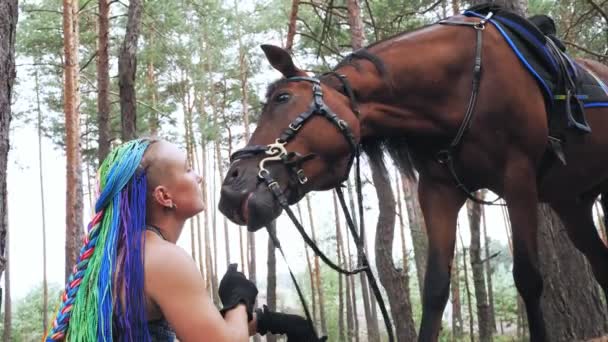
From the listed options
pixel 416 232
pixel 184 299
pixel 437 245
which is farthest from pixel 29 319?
pixel 184 299

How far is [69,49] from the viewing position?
43.9 feet

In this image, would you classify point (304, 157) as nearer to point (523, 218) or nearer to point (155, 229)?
point (155, 229)

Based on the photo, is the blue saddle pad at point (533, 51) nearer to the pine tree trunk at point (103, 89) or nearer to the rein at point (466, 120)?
the rein at point (466, 120)

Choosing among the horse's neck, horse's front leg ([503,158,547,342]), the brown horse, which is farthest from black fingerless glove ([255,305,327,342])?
horse's front leg ([503,158,547,342])

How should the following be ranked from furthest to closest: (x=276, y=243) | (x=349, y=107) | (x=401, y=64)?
(x=401, y=64) < (x=349, y=107) < (x=276, y=243)

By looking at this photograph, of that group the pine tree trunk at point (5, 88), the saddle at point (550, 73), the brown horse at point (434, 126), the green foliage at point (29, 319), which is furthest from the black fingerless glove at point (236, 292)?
the green foliage at point (29, 319)

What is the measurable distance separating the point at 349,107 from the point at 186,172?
1.19m

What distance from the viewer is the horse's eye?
2.89m

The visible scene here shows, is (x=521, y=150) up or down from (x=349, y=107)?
down

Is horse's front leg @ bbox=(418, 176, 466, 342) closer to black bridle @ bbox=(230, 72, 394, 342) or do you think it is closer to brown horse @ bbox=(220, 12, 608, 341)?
brown horse @ bbox=(220, 12, 608, 341)

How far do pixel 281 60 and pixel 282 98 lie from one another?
22cm

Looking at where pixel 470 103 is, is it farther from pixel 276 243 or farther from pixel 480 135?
pixel 276 243

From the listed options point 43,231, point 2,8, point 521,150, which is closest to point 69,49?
point 2,8

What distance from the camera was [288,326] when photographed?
2.10 m
